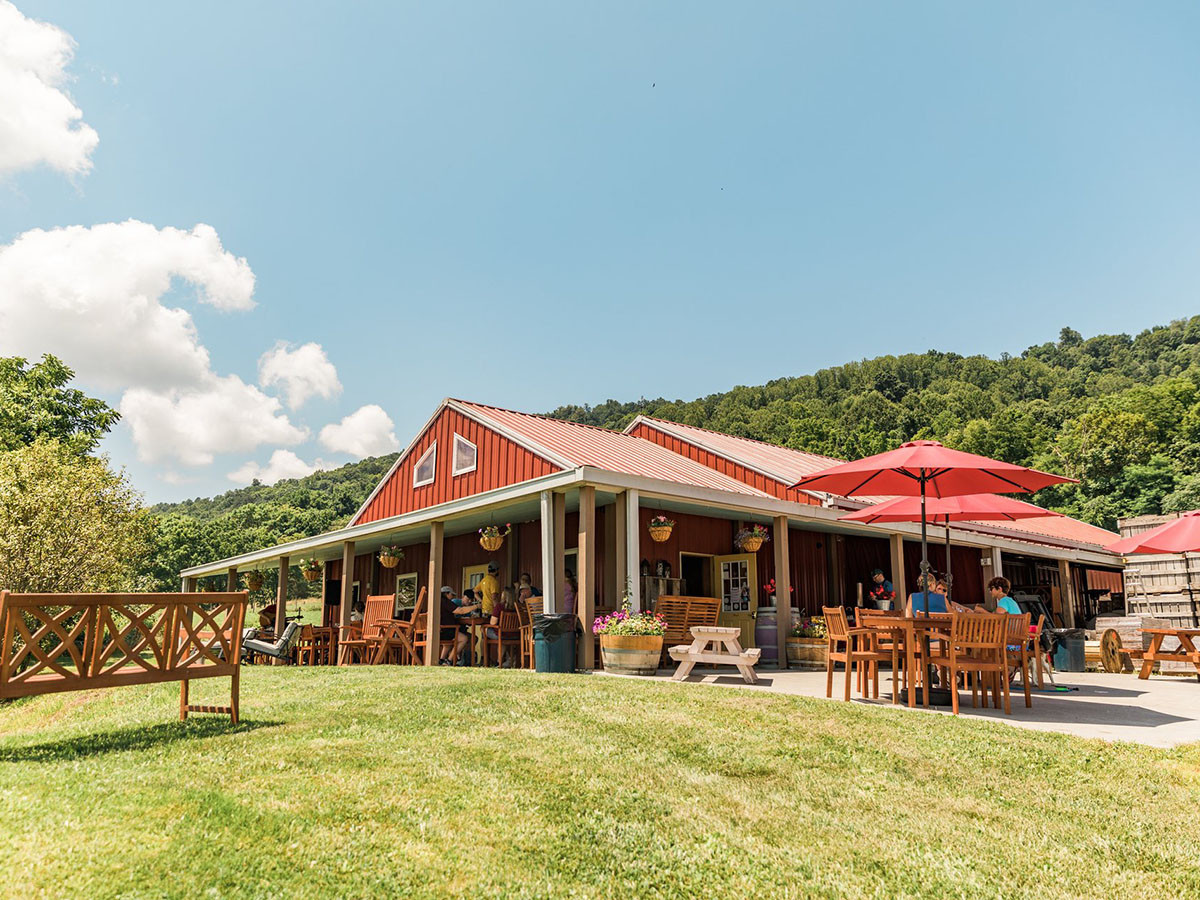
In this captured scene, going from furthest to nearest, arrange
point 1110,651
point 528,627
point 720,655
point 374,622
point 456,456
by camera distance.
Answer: point 456,456 → point 374,622 → point 1110,651 → point 528,627 → point 720,655

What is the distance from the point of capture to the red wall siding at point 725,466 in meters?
13.5

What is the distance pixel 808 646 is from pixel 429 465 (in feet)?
26.2

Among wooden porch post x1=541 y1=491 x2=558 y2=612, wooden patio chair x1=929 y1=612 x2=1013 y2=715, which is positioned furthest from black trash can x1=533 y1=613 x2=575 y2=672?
wooden patio chair x1=929 y1=612 x2=1013 y2=715

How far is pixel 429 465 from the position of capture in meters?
14.9

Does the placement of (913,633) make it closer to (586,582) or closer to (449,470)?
(586,582)

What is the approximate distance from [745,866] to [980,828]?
128 centimetres

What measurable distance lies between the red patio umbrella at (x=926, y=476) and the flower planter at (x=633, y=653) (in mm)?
2875

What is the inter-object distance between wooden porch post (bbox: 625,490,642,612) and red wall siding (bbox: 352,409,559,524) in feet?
4.65

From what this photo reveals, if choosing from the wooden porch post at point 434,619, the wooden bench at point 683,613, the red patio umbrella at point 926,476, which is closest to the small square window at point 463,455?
the wooden porch post at point 434,619

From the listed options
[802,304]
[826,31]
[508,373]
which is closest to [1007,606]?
[826,31]

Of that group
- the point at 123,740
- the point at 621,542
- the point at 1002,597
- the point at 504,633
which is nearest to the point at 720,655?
the point at 621,542

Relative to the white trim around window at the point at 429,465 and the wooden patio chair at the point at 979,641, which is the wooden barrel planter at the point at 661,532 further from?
the wooden patio chair at the point at 979,641

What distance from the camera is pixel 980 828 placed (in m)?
3.52

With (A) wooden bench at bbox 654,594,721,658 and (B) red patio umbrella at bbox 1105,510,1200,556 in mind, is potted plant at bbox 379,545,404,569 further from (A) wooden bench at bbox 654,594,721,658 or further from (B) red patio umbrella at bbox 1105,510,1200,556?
(B) red patio umbrella at bbox 1105,510,1200,556
